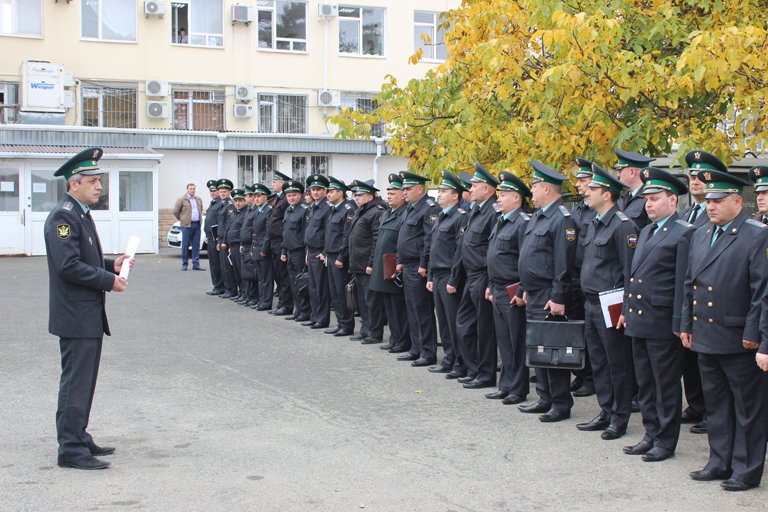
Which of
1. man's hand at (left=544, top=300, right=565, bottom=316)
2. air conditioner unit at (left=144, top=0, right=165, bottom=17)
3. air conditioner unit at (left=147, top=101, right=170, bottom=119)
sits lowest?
man's hand at (left=544, top=300, right=565, bottom=316)

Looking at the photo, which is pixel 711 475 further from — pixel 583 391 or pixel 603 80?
pixel 603 80

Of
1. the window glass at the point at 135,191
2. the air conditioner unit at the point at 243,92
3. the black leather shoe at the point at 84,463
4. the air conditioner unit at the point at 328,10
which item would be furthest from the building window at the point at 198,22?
the black leather shoe at the point at 84,463

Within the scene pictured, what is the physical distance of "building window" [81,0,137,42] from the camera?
30.2 metres

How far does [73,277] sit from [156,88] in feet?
81.3

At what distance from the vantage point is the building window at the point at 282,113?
32562mm

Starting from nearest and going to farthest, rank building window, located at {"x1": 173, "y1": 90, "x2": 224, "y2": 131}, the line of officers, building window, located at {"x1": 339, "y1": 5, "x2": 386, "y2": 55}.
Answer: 1. the line of officers
2. building window, located at {"x1": 173, "y1": 90, "x2": 224, "y2": 131}
3. building window, located at {"x1": 339, "y1": 5, "x2": 386, "y2": 55}

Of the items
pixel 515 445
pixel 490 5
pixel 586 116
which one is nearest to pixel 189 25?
pixel 490 5

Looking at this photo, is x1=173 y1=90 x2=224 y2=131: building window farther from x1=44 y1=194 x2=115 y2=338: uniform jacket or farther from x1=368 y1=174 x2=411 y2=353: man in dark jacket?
x1=44 y1=194 x2=115 y2=338: uniform jacket

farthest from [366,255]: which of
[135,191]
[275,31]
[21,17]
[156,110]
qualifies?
[275,31]

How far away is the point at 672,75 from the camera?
9.75 m

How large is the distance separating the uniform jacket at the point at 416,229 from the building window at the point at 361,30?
22616 mm

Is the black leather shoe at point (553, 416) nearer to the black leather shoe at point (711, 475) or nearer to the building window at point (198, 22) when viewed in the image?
the black leather shoe at point (711, 475)

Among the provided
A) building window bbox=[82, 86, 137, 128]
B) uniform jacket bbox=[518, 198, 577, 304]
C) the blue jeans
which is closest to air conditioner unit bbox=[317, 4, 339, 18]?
building window bbox=[82, 86, 137, 128]

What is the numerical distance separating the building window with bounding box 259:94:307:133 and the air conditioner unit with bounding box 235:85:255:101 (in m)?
0.62
